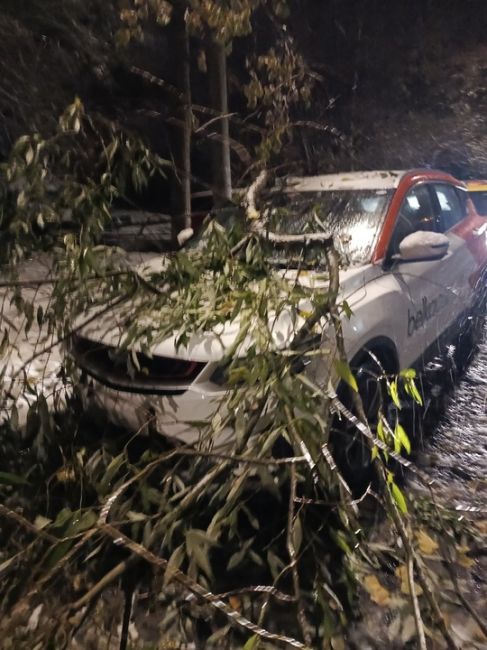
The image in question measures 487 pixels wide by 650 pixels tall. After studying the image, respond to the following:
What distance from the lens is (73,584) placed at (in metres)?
2.27

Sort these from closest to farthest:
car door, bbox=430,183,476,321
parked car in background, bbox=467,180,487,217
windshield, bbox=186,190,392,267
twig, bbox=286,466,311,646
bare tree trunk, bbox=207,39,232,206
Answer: twig, bbox=286,466,311,646 → windshield, bbox=186,190,392,267 → car door, bbox=430,183,476,321 → bare tree trunk, bbox=207,39,232,206 → parked car in background, bbox=467,180,487,217

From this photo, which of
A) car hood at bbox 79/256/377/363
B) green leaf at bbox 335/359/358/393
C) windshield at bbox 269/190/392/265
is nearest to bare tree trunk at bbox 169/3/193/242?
windshield at bbox 269/190/392/265

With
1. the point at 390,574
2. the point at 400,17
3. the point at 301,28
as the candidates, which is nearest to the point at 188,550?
the point at 390,574

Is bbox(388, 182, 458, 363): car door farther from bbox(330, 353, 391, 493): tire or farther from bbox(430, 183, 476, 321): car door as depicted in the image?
bbox(330, 353, 391, 493): tire

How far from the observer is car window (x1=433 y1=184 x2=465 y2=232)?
14.3ft

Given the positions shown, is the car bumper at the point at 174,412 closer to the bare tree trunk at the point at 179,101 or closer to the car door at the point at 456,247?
the car door at the point at 456,247

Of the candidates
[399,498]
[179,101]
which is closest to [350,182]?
[399,498]

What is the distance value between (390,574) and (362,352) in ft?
3.69

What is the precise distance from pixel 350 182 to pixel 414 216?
56 centimetres

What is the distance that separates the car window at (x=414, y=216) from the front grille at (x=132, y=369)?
5.58ft

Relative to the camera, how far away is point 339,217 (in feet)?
11.9

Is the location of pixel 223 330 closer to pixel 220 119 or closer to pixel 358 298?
pixel 358 298

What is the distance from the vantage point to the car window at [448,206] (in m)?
4.35

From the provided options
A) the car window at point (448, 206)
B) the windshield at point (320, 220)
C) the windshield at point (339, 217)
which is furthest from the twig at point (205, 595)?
the car window at point (448, 206)
